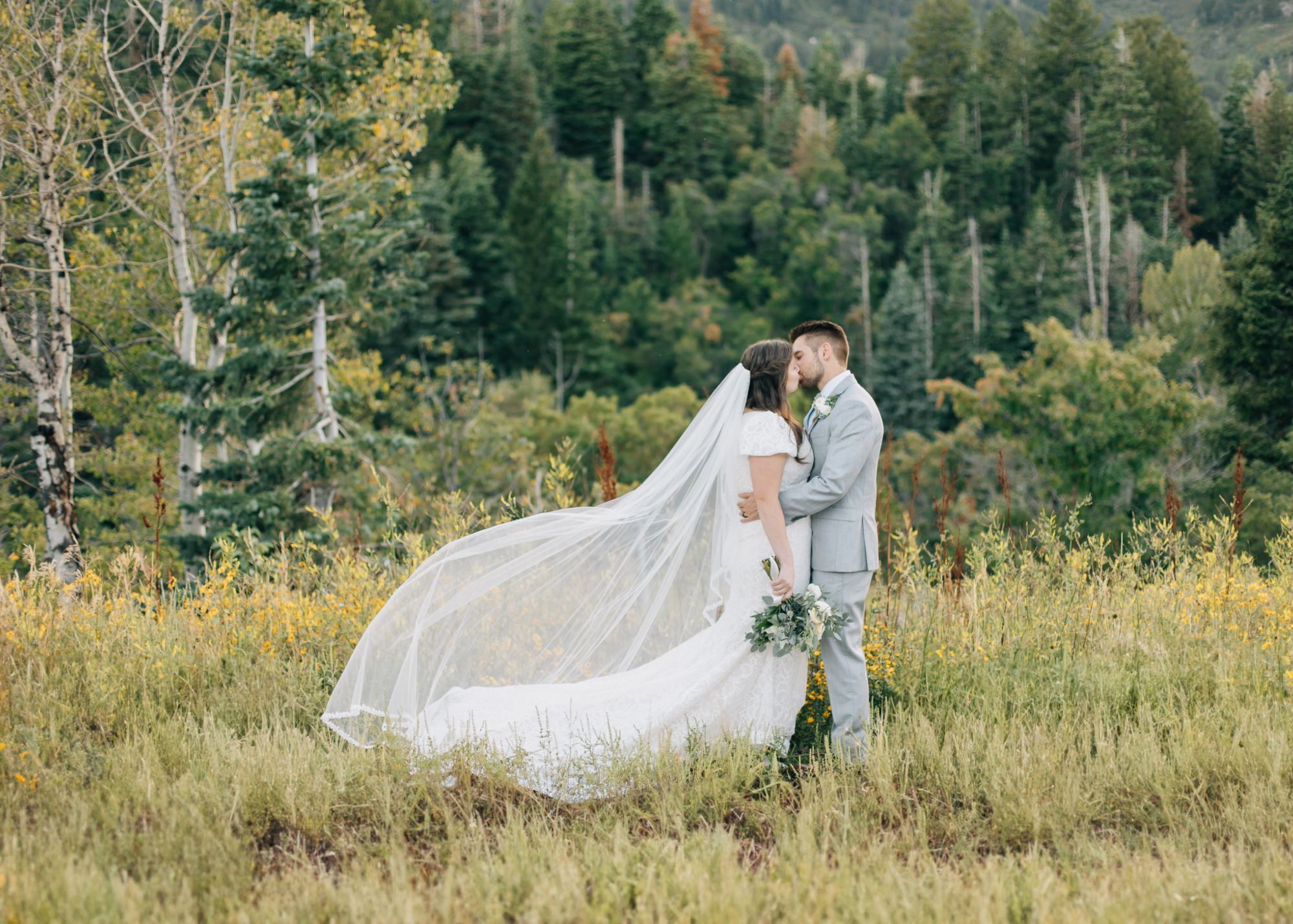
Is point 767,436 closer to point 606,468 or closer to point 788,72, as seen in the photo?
point 606,468

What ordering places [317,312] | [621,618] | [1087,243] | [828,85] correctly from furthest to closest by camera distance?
[828,85] → [1087,243] → [317,312] → [621,618]

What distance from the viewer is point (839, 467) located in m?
4.04

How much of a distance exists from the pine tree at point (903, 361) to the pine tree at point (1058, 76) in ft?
71.1

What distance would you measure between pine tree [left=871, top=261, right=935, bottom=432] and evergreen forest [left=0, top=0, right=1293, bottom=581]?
0.75ft

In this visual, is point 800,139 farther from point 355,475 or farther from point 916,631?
point 916,631

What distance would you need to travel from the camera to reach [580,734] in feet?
13.3

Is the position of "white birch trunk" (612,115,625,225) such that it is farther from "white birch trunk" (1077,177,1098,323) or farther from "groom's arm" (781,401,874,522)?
"groom's arm" (781,401,874,522)

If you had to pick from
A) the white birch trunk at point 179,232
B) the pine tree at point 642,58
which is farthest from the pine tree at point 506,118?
the white birch trunk at point 179,232

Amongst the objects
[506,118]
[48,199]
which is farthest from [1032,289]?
[48,199]

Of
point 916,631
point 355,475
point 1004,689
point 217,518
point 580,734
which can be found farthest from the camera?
point 355,475

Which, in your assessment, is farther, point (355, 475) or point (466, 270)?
point (466, 270)

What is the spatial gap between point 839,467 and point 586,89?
7415 centimetres

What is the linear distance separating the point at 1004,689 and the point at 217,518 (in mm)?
10400

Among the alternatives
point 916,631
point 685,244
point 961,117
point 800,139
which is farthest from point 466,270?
point 916,631
